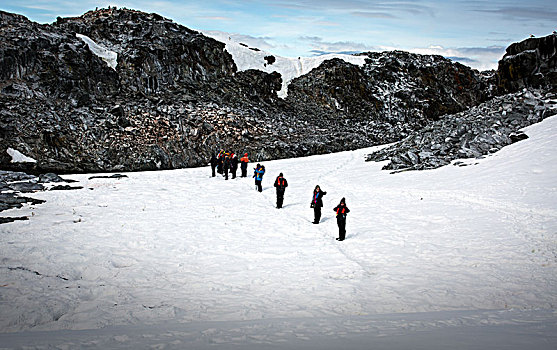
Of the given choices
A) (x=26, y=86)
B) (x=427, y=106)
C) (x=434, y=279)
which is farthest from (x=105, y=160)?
(x=427, y=106)

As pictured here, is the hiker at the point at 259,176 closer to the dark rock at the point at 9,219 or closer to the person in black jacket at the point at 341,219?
the person in black jacket at the point at 341,219

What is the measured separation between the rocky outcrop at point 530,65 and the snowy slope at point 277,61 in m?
29.6

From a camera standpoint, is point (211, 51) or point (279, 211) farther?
point (211, 51)

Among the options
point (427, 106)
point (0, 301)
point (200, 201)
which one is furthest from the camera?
point (427, 106)

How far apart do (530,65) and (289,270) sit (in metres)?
34.8

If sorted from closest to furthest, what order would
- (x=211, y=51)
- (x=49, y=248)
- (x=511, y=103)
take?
(x=49, y=248)
(x=511, y=103)
(x=211, y=51)

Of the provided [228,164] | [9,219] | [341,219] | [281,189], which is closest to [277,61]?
[228,164]

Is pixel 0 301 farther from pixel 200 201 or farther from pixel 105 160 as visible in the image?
pixel 105 160

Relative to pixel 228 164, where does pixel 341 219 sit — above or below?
below

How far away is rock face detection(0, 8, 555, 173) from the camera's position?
37844mm

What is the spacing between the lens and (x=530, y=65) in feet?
114

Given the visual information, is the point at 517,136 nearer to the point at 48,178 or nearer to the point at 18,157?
the point at 48,178

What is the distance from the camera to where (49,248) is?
11.4 metres

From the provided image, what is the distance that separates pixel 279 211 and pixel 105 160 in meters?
26.3
